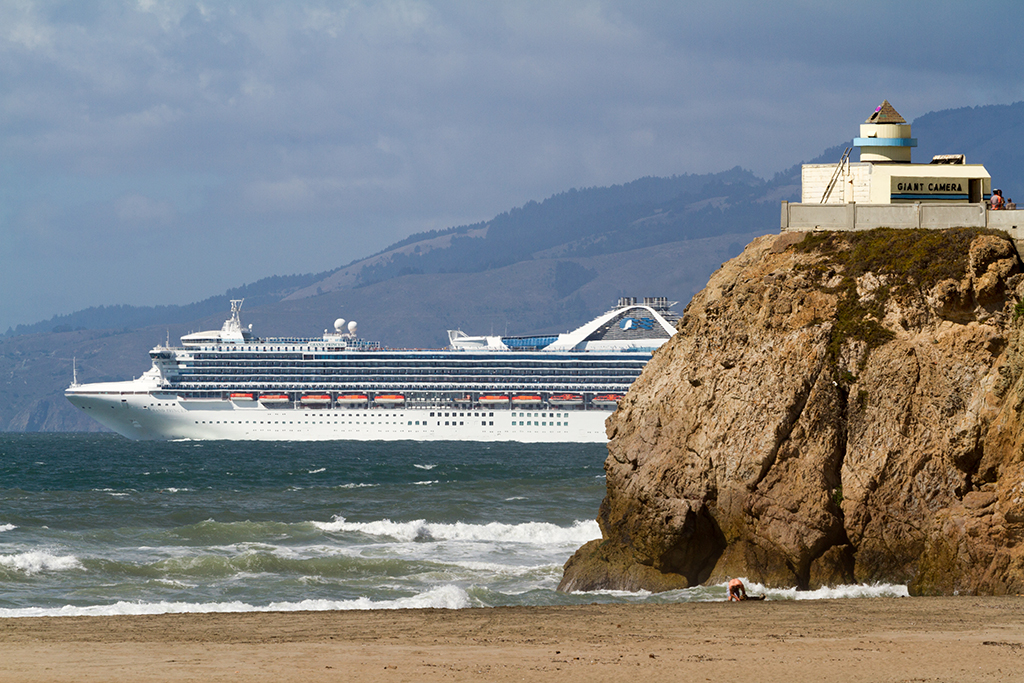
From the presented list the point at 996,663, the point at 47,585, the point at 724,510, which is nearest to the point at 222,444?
the point at 47,585

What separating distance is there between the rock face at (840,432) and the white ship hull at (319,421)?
68.5 meters

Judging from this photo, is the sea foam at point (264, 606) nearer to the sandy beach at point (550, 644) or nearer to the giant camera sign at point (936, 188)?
the sandy beach at point (550, 644)

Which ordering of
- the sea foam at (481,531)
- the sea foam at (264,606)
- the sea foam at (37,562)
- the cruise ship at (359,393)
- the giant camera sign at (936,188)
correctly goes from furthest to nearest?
the cruise ship at (359,393), the sea foam at (481,531), the giant camera sign at (936,188), the sea foam at (37,562), the sea foam at (264,606)

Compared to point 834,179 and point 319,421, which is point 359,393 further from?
point 834,179

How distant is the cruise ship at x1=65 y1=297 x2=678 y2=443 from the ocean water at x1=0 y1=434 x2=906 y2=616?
1430 inches

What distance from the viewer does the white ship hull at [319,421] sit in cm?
8788

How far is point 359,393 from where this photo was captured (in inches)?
3563

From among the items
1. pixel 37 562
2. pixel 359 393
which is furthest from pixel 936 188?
pixel 359 393

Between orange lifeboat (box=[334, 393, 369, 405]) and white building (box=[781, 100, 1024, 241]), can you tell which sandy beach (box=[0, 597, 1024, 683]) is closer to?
white building (box=[781, 100, 1024, 241])

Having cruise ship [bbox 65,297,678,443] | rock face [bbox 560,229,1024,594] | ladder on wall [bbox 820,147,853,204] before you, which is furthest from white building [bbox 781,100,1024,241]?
cruise ship [bbox 65,297,678,443]

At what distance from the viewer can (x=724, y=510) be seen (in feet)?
61.1

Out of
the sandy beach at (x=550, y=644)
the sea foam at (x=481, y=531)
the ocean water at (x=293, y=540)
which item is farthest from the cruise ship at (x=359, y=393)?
the sandy beach at (x=550, y=644)

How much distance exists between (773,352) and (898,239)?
121 inches

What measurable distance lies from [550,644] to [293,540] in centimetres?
1509
